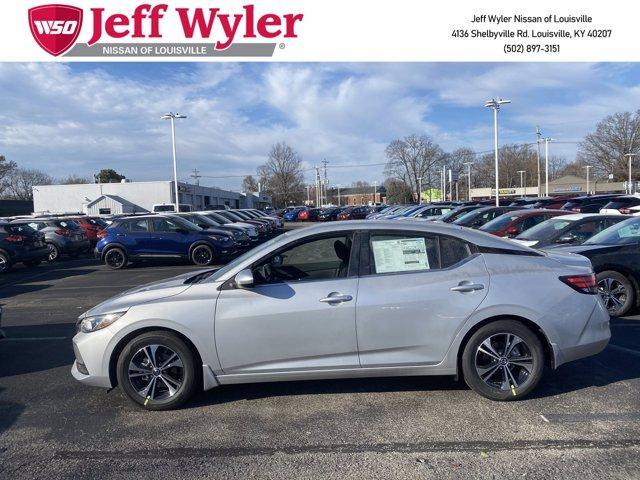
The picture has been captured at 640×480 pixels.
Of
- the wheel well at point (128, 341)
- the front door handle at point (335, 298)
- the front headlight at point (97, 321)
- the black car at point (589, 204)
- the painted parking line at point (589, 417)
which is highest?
the black car at point (589, 204)

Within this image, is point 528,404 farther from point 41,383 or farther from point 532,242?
point 532,242

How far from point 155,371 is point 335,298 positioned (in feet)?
5.66

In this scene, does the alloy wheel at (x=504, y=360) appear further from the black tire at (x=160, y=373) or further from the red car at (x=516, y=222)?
the red car at (x=516, y=222)

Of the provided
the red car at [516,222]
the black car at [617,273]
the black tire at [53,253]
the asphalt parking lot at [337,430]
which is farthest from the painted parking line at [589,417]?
the black tire at [53,253]

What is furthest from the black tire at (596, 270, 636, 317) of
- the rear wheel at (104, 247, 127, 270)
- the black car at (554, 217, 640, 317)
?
the rear wheel at (104, 247, 127, 270)

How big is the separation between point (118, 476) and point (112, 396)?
5.09 feet

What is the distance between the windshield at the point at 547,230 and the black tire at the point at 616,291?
2085mm

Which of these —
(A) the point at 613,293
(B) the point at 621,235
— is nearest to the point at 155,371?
(A) the point at 613,293

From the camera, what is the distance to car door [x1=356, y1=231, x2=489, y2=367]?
411cm

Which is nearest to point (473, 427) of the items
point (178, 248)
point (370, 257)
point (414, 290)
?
point (414, 290)

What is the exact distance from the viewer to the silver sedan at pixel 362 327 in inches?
162

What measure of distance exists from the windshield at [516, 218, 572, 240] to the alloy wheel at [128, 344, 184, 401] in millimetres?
7427

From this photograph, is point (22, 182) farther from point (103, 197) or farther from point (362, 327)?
point (362, 327)

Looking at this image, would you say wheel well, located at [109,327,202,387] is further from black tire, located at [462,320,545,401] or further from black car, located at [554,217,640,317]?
black car, located at [554,217,640,317]
